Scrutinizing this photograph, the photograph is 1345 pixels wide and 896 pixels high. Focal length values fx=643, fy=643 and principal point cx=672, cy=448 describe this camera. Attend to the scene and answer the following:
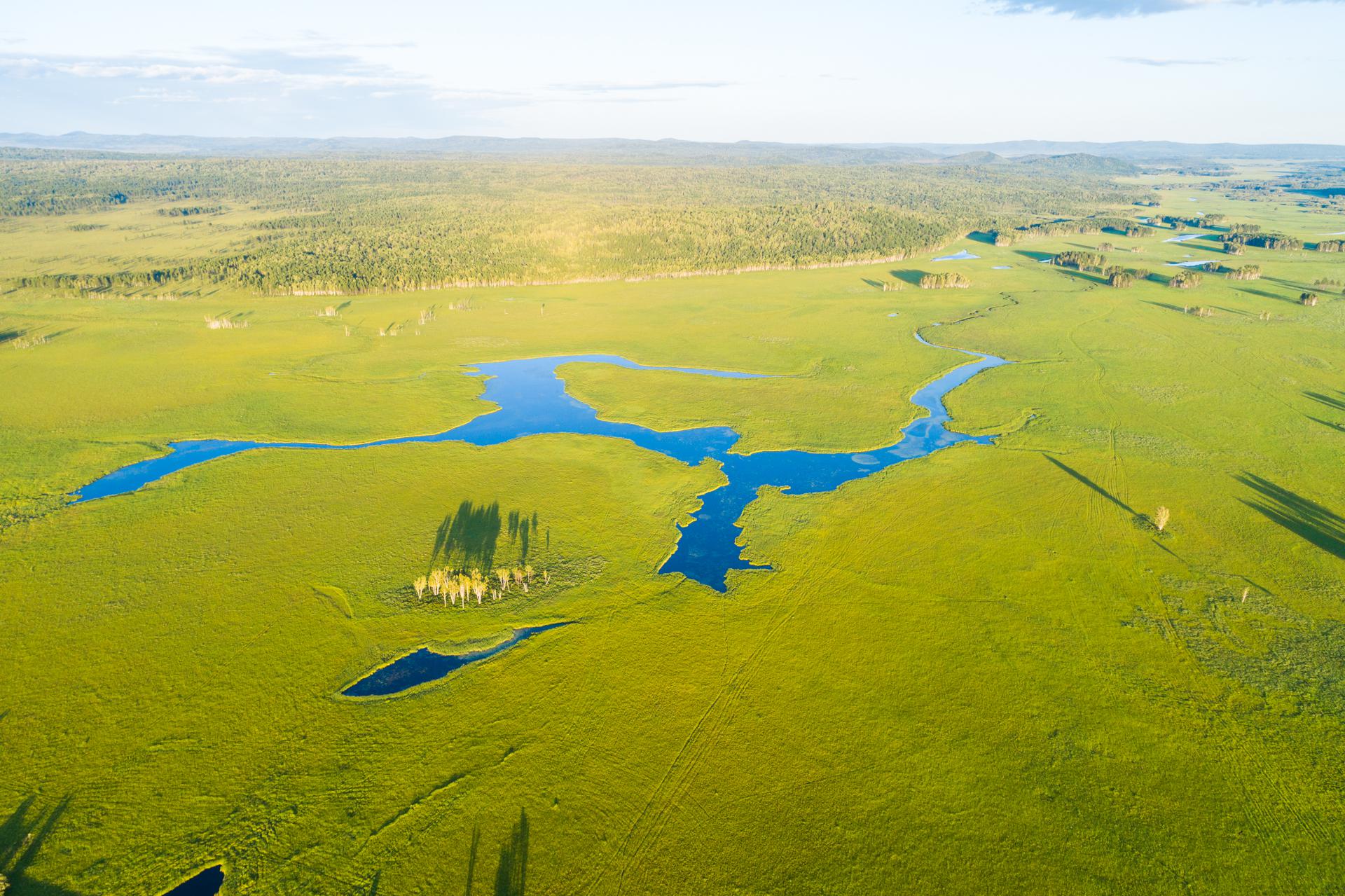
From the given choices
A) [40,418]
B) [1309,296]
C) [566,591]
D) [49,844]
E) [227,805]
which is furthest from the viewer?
[1309,296]

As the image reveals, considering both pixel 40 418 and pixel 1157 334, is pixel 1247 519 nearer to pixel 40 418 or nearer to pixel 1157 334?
pixel 1157 334

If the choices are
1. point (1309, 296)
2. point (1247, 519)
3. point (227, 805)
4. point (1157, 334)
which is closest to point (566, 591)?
point (227, 805)

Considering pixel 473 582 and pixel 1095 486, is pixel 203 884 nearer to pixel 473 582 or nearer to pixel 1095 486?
pixel 473 582

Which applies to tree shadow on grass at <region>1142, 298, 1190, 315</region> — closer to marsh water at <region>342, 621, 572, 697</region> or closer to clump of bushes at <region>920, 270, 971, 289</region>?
clump of bushes at <region>920, 270, 971, 289</region>

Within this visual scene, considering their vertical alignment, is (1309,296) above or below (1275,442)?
above

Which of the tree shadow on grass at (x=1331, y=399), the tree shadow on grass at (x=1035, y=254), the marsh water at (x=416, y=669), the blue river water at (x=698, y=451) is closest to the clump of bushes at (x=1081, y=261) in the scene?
the tree shadow on grass at (x=1035, y=254)

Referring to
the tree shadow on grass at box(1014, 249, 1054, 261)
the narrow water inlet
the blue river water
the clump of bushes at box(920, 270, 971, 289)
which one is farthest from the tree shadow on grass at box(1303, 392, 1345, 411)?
the tree shadow on grass at box(1014, 249, 1054, 261)

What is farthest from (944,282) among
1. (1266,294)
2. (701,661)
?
(701,661)
